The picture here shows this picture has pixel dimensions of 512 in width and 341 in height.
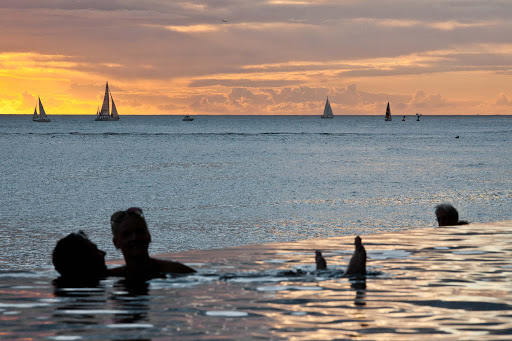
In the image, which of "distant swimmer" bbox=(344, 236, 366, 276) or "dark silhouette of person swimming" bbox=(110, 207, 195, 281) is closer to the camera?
"dark silhouette of person swimming" bbox=(110, 207, 195, 281)

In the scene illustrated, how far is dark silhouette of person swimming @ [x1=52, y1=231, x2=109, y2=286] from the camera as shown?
980cm

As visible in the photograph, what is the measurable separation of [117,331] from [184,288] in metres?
2.51

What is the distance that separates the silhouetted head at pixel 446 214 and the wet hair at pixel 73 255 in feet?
26.5

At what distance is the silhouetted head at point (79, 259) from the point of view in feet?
32.0

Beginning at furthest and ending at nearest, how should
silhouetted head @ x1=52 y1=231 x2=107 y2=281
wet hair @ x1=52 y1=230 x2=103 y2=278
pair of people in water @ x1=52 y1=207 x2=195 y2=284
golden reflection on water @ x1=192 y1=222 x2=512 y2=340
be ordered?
1. silhouetted head @ x1=52 y1=231 x2=107 y2=281
2. wet hair @ x1=52 y1=230 x2=103 y2=278
3. pair of people in water @ x1=52 y1=207 x2=195 y2=284
4. golden reflection on water @ x1=192 y1=222 x2=512 y2=340

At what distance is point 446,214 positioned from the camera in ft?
50.4

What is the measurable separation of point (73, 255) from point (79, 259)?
0.59 feet

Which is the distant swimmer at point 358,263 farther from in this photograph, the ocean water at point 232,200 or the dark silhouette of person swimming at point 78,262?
the ocean water at point 232,200

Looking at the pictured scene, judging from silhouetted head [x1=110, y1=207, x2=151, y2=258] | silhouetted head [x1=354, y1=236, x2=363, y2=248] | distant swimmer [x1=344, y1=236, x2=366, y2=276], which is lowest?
distant swimmer [x1=344, y1=236, x2=366, y2=276]

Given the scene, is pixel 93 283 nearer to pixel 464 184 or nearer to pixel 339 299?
pixel 339 299

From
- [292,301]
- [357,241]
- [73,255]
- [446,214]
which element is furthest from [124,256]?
[446,214]

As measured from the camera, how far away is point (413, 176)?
2165 inches

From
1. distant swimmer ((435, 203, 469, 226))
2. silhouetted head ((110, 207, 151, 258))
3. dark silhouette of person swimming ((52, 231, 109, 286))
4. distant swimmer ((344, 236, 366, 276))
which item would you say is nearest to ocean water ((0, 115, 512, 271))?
dark silhouette of person swimming ((52, 231, 109, 286))

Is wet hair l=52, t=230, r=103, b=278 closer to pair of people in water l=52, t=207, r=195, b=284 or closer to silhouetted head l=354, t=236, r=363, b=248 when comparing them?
pair of people in water l=52, t=207, r=195, b=284
